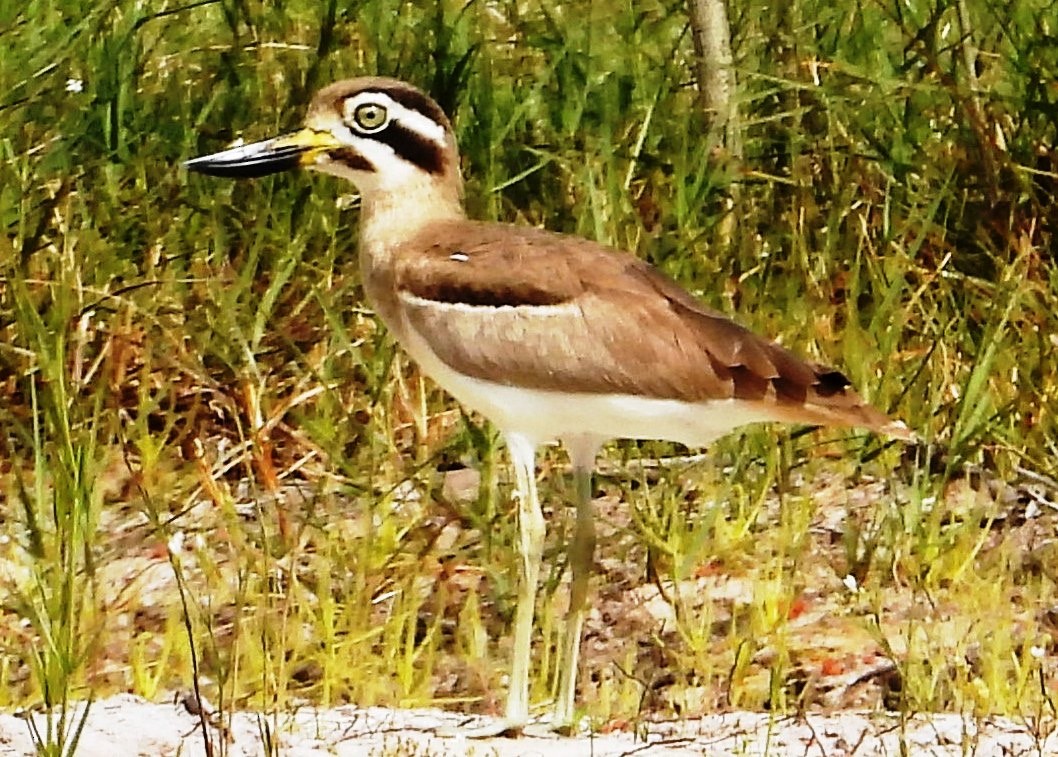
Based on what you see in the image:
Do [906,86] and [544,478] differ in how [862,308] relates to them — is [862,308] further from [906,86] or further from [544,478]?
[544,478]

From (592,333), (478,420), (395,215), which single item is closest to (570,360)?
(592,333)

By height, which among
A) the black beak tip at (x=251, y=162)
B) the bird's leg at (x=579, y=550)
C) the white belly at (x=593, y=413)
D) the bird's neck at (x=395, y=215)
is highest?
the black beak tip at (x=251, y=162)

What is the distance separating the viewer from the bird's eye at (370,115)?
3.96 meters

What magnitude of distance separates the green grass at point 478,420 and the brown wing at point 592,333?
15.9 inches

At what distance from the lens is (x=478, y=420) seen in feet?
15.9

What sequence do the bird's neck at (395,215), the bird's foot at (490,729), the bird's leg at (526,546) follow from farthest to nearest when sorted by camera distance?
the bird's neck at (395,215), the bird's leg at (526,546), the bird's foot at (490,729)

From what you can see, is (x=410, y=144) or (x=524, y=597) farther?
(x=410, y=144)

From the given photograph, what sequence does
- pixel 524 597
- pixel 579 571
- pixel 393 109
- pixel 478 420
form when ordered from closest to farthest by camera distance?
pixel 524 597 < pixel 579 571 < pixel 393 109 < pixel 478 420

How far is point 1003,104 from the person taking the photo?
5.39 meters

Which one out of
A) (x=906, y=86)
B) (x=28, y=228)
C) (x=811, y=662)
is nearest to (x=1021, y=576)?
(x=811, y=662)

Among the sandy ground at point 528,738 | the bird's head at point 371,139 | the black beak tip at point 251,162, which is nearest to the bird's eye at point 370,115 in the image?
the bird's head at point 371,139

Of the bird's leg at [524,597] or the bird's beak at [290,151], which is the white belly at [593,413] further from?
the bird's beak at [290,151]

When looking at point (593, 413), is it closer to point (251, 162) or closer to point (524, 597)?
point (524, 597)

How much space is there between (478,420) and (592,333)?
1.17m
